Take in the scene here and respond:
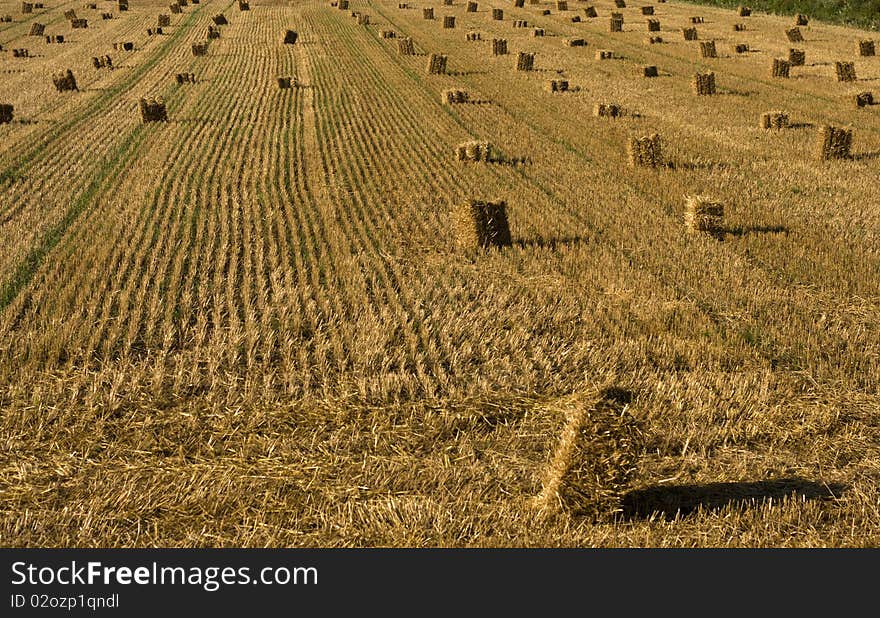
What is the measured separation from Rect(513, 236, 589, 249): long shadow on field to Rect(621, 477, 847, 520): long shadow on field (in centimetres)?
708

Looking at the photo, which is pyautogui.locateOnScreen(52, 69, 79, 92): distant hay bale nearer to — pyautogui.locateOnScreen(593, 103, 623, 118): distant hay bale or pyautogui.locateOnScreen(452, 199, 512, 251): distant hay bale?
pyautogui.locateOnScreen(593, 103, 623, 118): distant hay bale

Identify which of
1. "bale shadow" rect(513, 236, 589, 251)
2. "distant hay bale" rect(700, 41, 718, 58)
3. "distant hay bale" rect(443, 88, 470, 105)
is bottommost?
"bale shadow" rect(513, 236, 589, 251)

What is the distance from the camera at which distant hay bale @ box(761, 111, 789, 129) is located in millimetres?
23391

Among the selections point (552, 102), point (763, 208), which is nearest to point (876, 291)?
point (763, 208)

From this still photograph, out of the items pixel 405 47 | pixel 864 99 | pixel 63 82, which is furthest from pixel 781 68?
pixel 63 82

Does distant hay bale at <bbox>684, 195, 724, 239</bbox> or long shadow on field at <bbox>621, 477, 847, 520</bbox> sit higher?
distant hay bale at <bbox>684, 195, 724, 239</bbox>

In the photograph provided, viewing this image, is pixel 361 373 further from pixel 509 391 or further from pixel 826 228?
pixel 826 228

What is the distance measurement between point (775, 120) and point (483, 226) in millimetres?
13898

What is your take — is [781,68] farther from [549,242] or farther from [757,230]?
[549,242]

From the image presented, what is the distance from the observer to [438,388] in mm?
9086

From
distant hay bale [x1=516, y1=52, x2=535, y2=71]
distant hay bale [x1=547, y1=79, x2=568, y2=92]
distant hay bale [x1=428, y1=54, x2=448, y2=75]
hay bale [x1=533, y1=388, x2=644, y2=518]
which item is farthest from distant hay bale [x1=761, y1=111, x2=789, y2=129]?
hay bale [x1=533, y1=388, x2=644, y2=518]

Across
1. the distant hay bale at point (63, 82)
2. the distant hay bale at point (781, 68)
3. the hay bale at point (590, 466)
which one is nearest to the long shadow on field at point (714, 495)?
the hay bale at point (590, 466)

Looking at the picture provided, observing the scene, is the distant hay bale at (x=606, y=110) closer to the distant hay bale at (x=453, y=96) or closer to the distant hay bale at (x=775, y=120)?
the distant hay bale at (x=775, y=120)

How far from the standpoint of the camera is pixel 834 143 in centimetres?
1956
